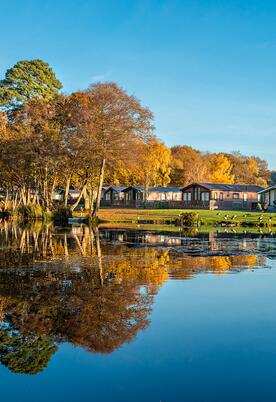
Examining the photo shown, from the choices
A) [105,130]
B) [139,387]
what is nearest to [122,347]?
[139,387]

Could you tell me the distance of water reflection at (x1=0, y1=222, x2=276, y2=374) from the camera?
8.23m

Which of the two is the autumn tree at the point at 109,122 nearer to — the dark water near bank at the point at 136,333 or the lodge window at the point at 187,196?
the dark water near bank at the point at 136,333

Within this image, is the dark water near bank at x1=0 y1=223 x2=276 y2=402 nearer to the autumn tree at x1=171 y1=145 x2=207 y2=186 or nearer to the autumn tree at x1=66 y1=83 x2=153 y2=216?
the autumn tree at x1=66 y1=83 x2=153 y2=216

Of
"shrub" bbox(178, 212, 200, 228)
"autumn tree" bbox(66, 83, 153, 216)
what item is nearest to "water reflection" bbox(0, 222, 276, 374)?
"shrub" bbox(178, 212, 200, 228)

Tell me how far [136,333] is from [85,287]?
413 cm

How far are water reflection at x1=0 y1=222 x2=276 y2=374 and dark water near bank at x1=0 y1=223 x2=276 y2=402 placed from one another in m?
0.03

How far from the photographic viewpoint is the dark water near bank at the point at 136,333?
21.5ft

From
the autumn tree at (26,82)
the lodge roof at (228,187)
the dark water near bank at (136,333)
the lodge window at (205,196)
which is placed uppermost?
the autumn tree at (26,82)

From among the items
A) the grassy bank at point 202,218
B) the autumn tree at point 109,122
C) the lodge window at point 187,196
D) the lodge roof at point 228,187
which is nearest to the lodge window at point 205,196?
the lodge roof at point 228,187

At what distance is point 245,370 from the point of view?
281 inches

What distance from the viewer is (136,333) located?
28.5ft

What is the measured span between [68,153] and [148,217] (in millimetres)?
11736

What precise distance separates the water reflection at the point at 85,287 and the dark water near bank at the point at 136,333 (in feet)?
0.09

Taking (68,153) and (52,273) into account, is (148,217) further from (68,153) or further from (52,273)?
(52,273)
